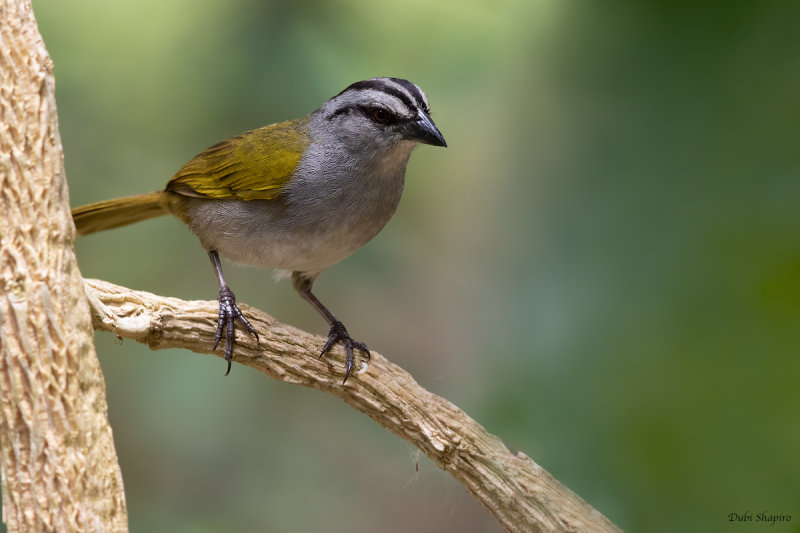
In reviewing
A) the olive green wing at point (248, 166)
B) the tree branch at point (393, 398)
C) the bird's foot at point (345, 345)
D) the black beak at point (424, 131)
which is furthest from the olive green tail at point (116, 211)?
the black beak at point (424, 131)

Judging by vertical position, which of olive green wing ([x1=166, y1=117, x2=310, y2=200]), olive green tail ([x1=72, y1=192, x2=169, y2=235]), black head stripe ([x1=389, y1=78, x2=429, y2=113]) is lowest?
olive green tail ([x1=72, y1=192, x2=169, y2=235])

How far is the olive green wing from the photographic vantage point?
283cm

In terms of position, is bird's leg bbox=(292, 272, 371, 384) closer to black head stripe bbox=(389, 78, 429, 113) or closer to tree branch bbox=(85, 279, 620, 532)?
tree branch bbox=(85, 279, 620, 532)

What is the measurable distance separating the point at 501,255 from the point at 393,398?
1043 mm

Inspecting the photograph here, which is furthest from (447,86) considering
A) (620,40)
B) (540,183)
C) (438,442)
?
(438,442)

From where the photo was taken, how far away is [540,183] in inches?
127

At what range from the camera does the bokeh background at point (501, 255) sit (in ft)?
6.62

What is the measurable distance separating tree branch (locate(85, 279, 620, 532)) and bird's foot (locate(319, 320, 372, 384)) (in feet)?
0.08

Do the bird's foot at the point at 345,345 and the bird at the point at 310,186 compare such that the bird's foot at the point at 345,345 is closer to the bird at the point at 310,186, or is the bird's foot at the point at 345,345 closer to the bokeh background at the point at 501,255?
the bird at the point at 310,186

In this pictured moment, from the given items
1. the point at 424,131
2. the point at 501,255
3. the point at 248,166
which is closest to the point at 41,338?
the point at 248,166

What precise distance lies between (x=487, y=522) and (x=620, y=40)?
177cm

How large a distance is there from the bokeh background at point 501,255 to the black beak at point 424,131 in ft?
2.32

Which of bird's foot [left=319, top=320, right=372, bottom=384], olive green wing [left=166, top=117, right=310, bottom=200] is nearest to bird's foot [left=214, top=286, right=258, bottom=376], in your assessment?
bird's foot [left=319, top=320, right=372, bottom=384]

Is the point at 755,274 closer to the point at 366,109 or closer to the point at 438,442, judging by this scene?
the point at 438,442
